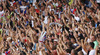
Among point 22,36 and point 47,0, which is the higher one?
point 47,0

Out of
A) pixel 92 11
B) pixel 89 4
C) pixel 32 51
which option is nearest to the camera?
pixel 32 51

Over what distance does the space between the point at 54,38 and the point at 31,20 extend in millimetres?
1372

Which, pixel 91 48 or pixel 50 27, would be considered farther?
pixel 50 27

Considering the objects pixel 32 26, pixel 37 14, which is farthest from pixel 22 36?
pixel 37 14

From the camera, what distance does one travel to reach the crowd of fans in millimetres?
3943

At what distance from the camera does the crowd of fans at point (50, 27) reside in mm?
3943

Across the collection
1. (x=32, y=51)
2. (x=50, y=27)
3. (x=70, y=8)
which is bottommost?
(x=32, y=51)

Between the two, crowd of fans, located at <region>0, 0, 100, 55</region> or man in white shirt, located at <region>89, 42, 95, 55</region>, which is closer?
man in white shirt, located at <region>89, 42, 95, 55</region>

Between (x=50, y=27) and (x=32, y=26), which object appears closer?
(x=50, y=27)

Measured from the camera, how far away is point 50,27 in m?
4.87

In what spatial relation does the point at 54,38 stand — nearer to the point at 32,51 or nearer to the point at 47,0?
the point at 32,51

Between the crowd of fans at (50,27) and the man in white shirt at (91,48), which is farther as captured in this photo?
the crowd of fans at (50,27)

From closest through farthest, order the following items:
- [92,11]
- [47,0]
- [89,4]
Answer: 1. [92,11]
2. [89,4]
3. [47,0]

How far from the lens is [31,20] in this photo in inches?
221
